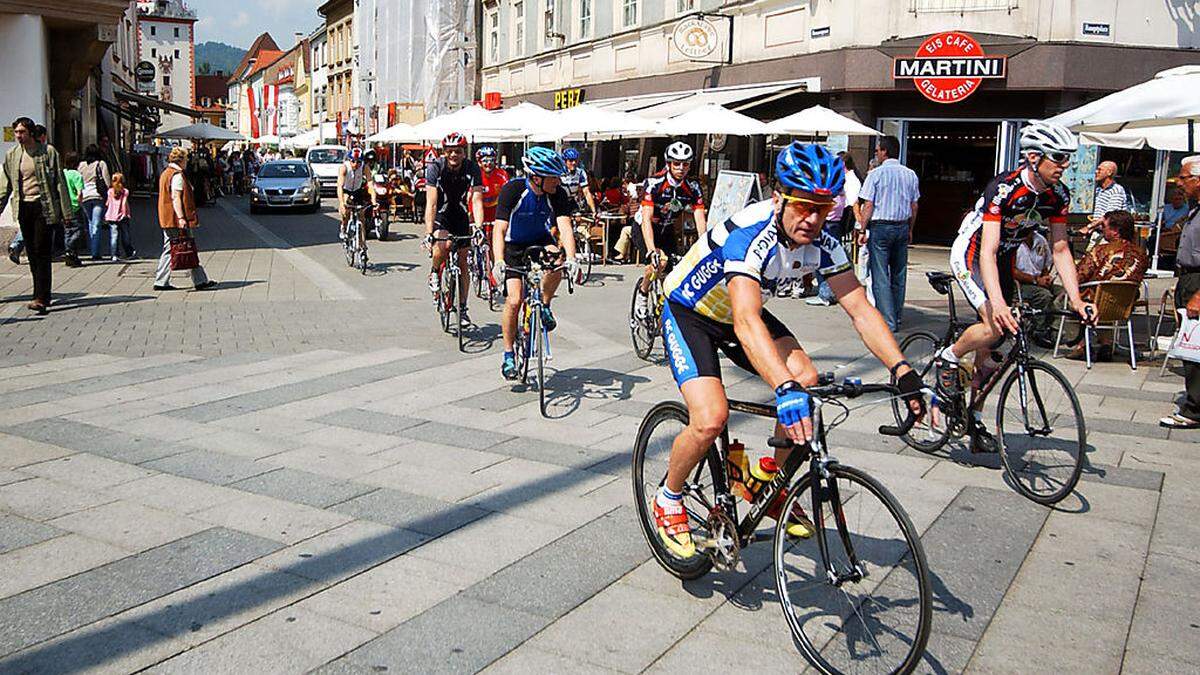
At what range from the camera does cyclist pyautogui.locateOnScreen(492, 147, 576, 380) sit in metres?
7.74

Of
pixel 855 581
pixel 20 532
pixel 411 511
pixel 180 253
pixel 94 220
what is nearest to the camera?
pixel 855 581

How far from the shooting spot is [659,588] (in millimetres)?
4312

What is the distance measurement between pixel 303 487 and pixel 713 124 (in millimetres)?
12526

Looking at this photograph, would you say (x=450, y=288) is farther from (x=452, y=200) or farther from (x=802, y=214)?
(x=802, y=214)

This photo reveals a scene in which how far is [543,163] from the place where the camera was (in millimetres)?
7680

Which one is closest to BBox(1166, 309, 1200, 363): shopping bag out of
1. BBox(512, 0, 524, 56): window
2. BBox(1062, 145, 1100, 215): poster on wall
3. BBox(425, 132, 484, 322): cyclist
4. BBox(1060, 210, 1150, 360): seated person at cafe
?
BBox(1060, 210, 1150, 360): seated person at cafe

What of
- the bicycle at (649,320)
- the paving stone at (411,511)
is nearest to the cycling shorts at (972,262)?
the paving stone at (411,511)

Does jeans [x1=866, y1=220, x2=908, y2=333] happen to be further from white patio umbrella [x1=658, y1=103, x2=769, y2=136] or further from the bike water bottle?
the bike water bottle

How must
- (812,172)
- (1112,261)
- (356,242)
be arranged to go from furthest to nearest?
(356,242), (1112,261), (812,172)

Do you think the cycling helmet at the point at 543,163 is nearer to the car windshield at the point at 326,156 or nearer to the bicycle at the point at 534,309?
the bicycle at the point at 534,309

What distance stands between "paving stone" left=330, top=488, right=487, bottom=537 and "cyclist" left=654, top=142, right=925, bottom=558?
48.6 inches

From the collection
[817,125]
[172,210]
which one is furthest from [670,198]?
[817,125]

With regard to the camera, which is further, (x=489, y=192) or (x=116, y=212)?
(x=116, y=212)

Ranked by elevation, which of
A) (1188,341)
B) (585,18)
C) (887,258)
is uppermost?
(585,18)
